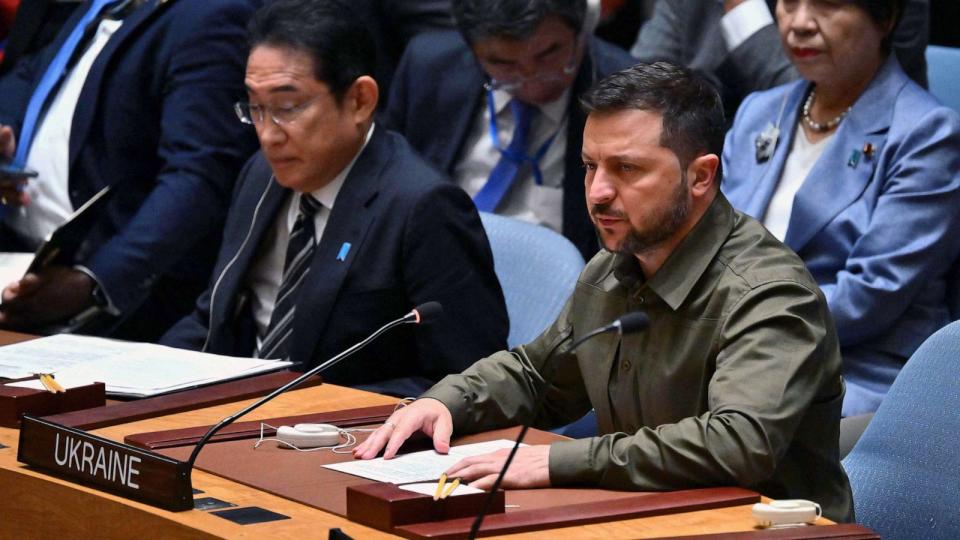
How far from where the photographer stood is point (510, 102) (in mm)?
4121

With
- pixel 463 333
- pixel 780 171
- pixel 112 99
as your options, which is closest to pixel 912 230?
pixel 780 171

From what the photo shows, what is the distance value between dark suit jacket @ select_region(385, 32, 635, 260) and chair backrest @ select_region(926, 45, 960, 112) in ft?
2.56

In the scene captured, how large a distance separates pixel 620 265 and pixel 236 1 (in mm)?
2045

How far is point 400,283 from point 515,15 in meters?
0.98

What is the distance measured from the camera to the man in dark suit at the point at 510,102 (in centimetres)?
393

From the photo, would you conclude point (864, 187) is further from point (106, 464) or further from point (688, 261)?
point (106, 464)

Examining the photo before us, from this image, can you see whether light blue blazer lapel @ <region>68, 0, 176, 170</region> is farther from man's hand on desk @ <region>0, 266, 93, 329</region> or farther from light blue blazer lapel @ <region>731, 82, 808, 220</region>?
light blue blazer lapel @ <region>731, 82, 808, 220</region>

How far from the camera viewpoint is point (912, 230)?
3318 mm

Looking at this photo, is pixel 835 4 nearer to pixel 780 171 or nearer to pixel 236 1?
pixel 780 171

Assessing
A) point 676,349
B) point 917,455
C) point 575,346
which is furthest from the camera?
point 917,455

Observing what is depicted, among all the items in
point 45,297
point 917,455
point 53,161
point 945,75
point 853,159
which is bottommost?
point 45,297

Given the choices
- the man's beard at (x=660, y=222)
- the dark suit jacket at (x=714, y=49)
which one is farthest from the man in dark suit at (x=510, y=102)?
the man's beard at (x=660, y=222)

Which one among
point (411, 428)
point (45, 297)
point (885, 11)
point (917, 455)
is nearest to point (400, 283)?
point (411, 428)

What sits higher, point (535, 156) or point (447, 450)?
point (535, 156)
